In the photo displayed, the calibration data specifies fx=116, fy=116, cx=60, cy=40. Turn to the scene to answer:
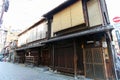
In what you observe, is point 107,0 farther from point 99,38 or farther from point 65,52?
point 65,52

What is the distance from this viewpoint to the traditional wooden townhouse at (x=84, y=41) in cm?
706

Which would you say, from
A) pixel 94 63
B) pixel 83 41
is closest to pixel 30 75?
pixel 83 41

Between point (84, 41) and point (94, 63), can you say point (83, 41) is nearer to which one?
point (84, 41)

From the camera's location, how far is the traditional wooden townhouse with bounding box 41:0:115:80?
23.2 feet

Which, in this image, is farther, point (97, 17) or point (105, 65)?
point (97, 17)

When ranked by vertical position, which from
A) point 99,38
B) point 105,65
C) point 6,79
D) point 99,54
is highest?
point 99,38

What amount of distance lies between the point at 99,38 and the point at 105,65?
171 cm

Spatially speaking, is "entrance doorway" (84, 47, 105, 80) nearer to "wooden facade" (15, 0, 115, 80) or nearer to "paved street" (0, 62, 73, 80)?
"wooden facade" (15, 0, 115, 80)

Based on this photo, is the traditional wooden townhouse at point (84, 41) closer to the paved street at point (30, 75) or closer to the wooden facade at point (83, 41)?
the wooden facade at point (83, 41)

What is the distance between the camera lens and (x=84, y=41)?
8367mm

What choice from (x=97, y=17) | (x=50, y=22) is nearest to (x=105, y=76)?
(x=97, y=17)

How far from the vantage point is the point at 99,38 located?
24.4 feet

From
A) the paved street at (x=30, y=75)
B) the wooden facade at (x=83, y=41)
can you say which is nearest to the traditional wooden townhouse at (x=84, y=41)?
the wooden facade at (x=83, y=41)

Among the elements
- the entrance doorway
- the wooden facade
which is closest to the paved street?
the wooden facade
